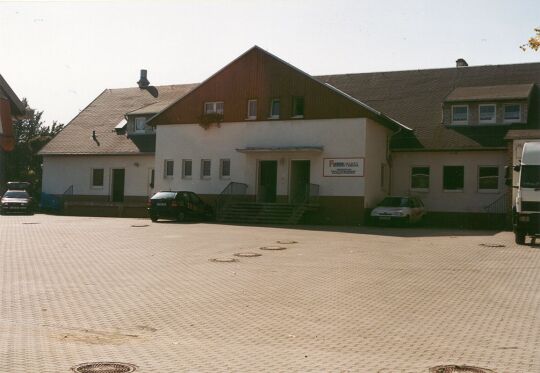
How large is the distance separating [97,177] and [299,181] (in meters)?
14.8

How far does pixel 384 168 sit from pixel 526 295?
76.9 ft

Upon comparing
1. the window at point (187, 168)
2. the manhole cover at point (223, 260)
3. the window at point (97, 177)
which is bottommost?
the manhole cover at point (223, 260)

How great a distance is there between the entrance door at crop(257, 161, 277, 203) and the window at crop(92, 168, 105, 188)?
40.7 feet

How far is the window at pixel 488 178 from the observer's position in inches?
1273

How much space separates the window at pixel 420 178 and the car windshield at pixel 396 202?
397 centimetres

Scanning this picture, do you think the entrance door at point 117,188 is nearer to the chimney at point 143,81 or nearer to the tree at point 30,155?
the tree at point 30,155

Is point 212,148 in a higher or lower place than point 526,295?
higher

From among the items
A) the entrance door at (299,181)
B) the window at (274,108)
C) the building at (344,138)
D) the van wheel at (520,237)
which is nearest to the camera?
the van wheel at (520,237)

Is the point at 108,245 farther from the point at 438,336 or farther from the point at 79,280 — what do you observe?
the point at 438,336

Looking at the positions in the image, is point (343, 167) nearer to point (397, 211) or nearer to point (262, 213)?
point (397, 211)

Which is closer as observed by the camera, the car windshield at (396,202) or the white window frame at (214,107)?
the car windshield at (396,202)

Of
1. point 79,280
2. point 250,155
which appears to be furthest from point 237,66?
point 79,280

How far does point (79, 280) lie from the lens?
12383 millimetres

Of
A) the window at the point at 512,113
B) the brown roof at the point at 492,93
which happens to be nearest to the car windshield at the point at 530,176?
the brown roof at the point at 492,93
